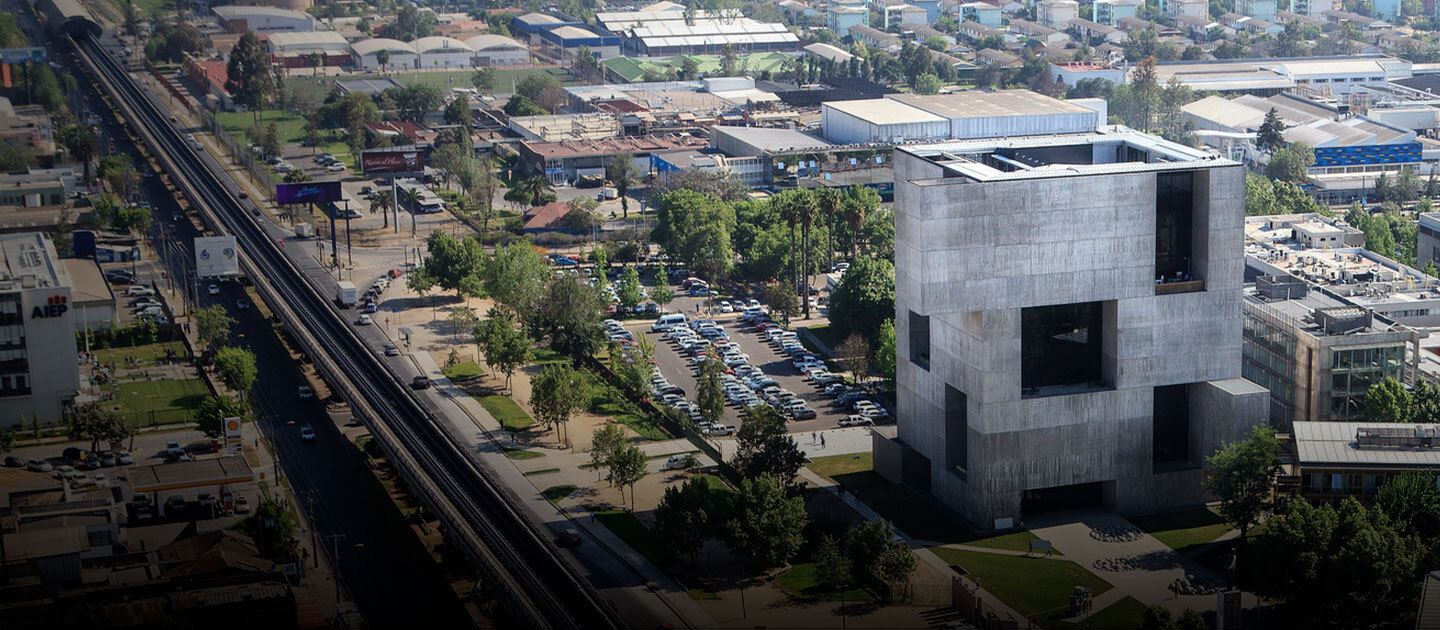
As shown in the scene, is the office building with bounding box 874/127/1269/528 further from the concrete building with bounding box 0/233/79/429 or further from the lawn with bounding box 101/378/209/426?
the concrete building with bounding box 0/233/79/429

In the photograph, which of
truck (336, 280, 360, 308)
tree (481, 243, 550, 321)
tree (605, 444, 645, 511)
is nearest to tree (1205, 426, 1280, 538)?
tree (605, 444, 645, 511)

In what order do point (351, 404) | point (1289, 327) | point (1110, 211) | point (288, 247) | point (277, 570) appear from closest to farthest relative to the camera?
1. point (277, 570)
2. point (1110, 211)
3. point (1289, 327)
4. point (351, 404)
5. point (288, 247)

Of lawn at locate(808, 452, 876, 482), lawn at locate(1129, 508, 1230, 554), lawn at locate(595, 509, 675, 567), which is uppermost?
lawn at locate(808, 452, 876, 482)

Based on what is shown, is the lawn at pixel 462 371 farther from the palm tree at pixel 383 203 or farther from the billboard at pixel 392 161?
the billboard at pixel 392 161

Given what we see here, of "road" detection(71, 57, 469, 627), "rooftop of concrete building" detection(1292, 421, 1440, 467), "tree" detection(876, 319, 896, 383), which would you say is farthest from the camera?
"tree" detection(876, 319, 896, 383)

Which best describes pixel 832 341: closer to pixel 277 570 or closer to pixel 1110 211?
pixel 1110 211

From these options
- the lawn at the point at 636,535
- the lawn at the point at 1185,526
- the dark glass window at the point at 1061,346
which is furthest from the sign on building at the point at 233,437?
the lawn at the point at 1185,526

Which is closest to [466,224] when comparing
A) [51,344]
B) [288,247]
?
[288,247]
